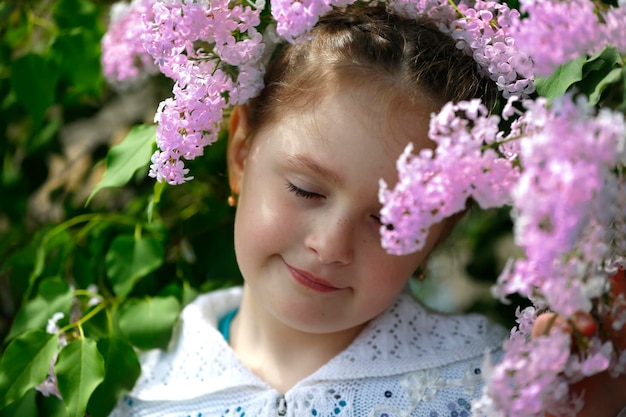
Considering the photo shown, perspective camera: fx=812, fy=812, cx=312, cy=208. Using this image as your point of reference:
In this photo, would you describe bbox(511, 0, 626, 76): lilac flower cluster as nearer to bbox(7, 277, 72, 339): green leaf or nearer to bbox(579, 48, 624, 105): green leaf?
bbox(579, 48, 624, 105): green leaf

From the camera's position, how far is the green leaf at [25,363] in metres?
1.06

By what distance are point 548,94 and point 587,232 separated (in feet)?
0.86

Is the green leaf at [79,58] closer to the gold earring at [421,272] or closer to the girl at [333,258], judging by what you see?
the girl at [333,258]

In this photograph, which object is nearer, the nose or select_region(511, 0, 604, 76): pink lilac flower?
select_region(511, 0, 604, 76): pink lilac flower

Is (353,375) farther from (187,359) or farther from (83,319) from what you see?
(83,319)

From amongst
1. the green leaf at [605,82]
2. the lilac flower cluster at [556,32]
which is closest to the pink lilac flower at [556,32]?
the lilac flower cluster at [556,32]

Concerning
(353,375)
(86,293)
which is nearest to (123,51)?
(86,293)

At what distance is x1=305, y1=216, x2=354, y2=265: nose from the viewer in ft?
3.05

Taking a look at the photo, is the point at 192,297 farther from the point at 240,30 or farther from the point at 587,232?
the point at 587,232

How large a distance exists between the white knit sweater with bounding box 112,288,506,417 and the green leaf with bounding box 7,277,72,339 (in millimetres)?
146

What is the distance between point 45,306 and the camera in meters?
1.19

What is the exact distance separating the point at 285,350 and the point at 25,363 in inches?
13.7

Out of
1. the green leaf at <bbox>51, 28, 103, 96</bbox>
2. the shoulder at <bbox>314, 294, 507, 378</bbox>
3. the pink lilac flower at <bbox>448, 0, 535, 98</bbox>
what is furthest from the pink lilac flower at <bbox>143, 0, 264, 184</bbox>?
the green leaf at <bbox>51, 28, 103, 96</bbox>

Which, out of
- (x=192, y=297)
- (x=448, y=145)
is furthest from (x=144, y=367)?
(x=448, y=145)
